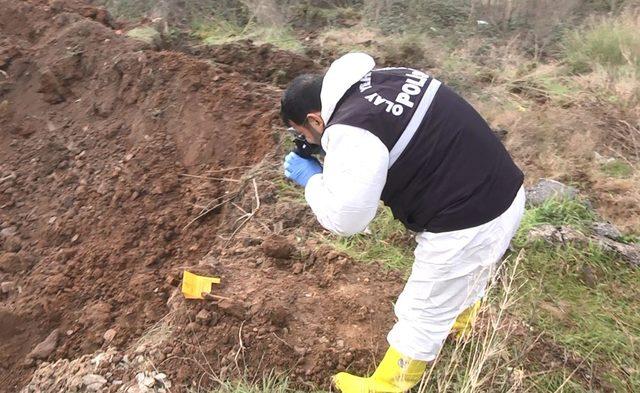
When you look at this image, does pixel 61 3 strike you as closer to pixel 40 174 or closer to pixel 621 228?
pixel 40 174

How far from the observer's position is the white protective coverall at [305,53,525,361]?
6.56ft

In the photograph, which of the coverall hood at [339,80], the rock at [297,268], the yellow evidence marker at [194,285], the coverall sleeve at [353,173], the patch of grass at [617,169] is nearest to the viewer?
the coverall sleeve at [353,173]

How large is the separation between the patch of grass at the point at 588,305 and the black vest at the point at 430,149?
3.18ft

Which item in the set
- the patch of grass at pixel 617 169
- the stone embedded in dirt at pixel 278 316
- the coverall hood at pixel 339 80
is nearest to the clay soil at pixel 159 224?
the stone embedded in dirt at pixel 278 316

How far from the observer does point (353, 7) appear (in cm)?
808

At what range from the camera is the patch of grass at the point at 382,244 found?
346cm

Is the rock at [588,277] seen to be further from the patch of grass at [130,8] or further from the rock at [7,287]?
the patch of grass at [130,8]

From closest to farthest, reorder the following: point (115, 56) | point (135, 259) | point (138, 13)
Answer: point (135, 259), point (115, 56), point (138, 13)

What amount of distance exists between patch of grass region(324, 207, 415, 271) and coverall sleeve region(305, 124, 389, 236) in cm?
138

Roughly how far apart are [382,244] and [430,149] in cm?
155

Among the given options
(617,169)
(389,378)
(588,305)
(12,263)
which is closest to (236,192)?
(12,263)

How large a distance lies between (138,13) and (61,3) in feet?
3.82

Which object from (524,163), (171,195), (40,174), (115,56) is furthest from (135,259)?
(524,163)

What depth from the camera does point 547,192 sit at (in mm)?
4141
